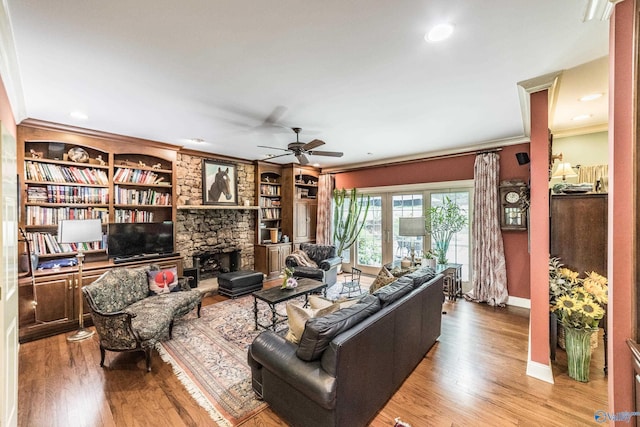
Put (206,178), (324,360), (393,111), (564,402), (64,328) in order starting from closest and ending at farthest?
1. (324,360)
2. (564,402)
3. (393,111)
4. (64,328)
5. (206,178)

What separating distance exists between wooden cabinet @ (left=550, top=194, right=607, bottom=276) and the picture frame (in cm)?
552

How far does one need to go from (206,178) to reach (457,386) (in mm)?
5292

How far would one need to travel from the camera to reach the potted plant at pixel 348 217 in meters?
6.50

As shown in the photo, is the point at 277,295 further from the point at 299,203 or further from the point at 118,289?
the point at 299,203

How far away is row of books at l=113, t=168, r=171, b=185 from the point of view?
443cm

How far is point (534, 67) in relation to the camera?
7.47 ft

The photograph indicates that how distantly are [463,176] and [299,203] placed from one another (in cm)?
381

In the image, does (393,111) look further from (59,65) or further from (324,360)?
(59,65)

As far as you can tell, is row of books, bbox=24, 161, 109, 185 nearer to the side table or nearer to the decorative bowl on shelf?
the decorative bowl on shelf

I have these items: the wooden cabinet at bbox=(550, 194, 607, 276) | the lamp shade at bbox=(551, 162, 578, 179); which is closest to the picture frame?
the wooden cabinet at bbox=(550, 194, 607, 276)

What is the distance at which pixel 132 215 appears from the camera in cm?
458

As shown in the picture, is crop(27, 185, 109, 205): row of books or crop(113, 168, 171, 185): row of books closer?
crop(27, 185, 109, 205): row of books

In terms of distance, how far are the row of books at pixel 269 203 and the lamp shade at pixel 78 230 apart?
3.48m

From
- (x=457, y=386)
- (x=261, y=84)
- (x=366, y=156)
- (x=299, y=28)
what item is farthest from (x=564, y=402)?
(x=366, y=156)
